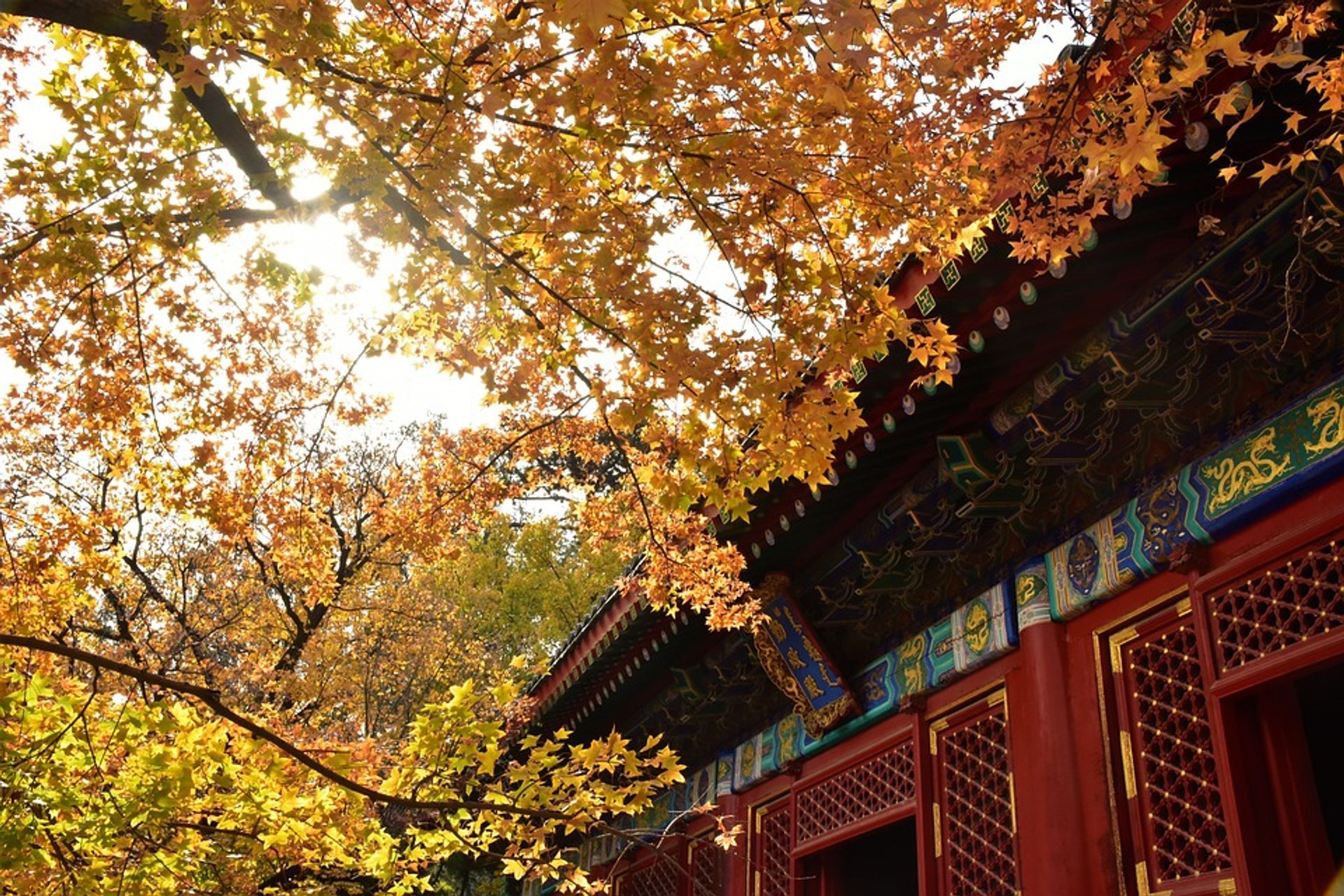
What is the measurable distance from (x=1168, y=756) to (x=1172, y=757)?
0.08 ft

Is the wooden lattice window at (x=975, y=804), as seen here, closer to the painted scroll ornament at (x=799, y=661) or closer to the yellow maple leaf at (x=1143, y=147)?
the painted scroll ornament at (x=799, y=661)

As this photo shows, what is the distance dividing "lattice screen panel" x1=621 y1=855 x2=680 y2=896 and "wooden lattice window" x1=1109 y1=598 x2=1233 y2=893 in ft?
15.9

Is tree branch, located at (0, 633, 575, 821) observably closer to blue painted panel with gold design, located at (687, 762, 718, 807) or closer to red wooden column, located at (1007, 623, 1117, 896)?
red wooden column, located at (1007, 623, 1117, 896)

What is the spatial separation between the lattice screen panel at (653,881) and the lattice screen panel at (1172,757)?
16.0 feet

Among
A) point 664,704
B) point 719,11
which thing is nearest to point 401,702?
point 664,704

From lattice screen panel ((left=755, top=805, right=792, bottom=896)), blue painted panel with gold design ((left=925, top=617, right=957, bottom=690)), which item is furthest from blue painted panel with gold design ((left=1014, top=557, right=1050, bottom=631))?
lattice screen panel ((left=755, top=805, right=792, bottom=896))

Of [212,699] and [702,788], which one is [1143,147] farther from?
[702,788]

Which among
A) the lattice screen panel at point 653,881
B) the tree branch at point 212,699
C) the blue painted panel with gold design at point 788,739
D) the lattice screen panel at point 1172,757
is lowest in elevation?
the tree branch at point 212,699

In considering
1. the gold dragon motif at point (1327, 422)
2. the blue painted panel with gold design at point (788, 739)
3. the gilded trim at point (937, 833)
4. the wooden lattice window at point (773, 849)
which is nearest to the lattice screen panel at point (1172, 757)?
the gold dragon motif at point (1327, 422)

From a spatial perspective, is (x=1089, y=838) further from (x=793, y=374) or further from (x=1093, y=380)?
(x=793, y=374)

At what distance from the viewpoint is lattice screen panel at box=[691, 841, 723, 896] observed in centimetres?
745

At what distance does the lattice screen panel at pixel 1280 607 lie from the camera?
3291mm

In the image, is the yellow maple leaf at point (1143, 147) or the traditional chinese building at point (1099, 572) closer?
the yellow maple leaf at point (1143, 147)

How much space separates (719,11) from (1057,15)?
1048 millimetres
